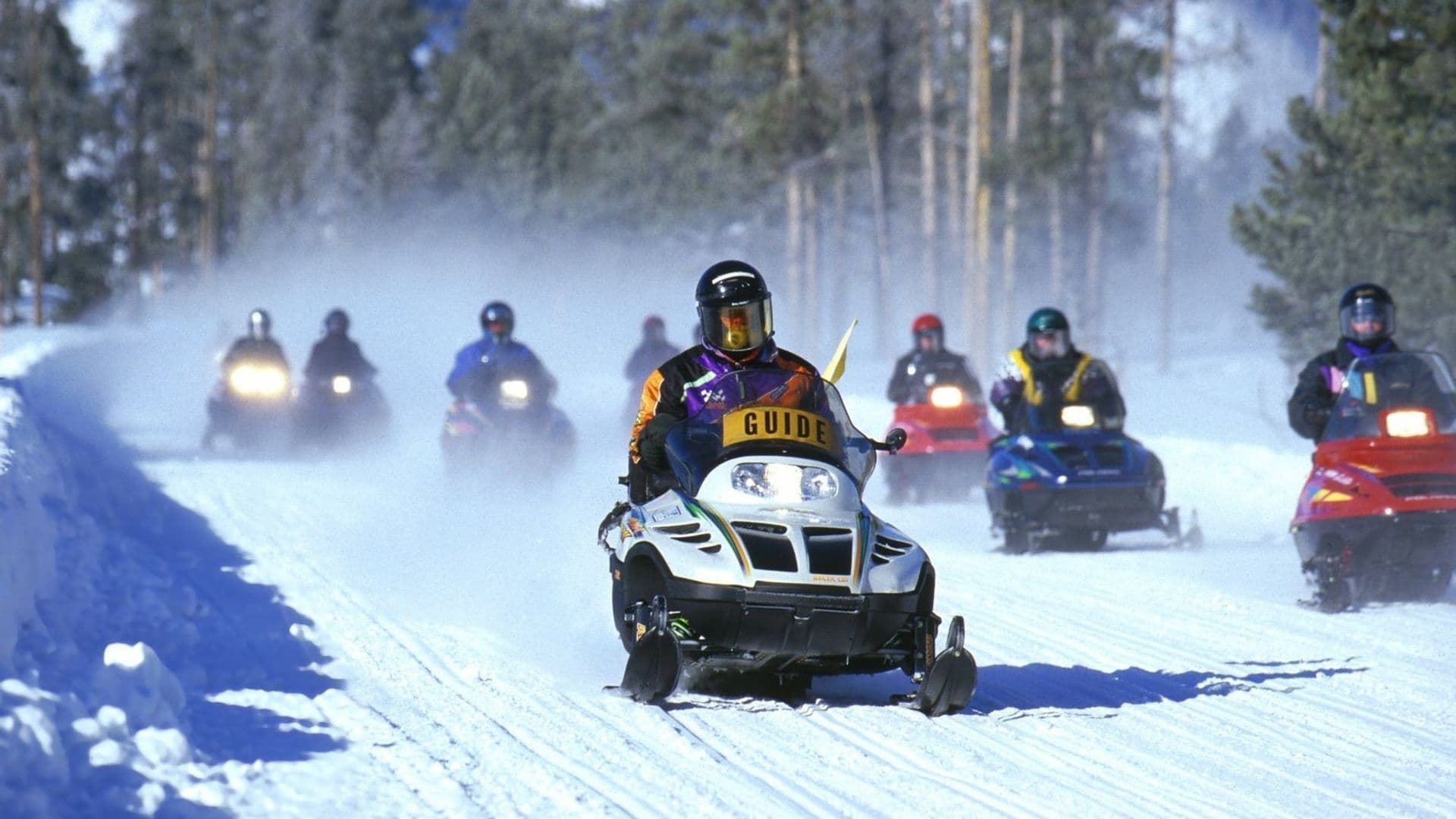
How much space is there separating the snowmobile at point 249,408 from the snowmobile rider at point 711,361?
15.6 metres

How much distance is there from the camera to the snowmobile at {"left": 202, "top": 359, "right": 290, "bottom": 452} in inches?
904

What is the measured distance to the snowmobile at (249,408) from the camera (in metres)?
23.0

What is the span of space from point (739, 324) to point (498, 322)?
1056 cm

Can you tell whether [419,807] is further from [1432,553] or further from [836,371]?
[1432,553]

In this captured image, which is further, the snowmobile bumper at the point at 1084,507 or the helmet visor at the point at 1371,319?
the snowmobile bumper at the point at 1084,507

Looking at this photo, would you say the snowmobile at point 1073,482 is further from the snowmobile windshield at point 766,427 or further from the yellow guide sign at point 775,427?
the yellow guide sign at point 775,427

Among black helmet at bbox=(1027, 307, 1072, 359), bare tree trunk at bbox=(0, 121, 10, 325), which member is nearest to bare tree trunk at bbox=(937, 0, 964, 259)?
black helmet at bbox=(1027, 307, 1072, 359)

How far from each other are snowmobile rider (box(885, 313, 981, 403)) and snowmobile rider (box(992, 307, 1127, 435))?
420 centimetres

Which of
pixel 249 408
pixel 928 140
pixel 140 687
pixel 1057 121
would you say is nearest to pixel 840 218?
pixel 928 140

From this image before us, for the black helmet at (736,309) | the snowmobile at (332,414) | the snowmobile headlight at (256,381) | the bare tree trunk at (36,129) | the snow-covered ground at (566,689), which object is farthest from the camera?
the bare tree trunk at (36,129)

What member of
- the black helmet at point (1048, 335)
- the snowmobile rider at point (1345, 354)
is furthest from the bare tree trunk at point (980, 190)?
the snowmobile rider at point (1345, 354)

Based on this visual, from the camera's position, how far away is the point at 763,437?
25.5 feet

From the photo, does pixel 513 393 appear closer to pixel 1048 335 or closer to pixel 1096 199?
pixel 1048 335

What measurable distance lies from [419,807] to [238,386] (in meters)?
18.4
